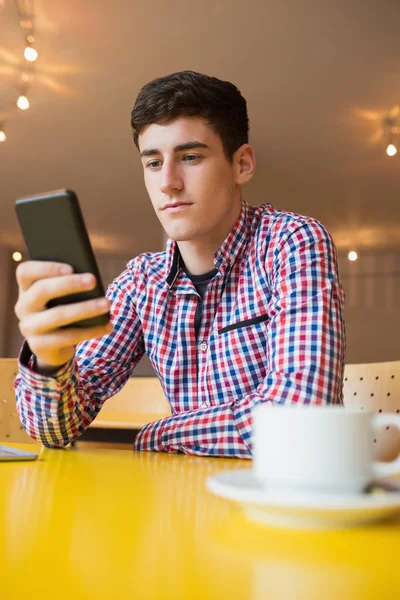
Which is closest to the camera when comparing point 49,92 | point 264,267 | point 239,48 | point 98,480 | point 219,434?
point 98,480

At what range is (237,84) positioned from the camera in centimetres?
425

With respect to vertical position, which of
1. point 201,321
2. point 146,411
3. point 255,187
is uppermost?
point 255,187

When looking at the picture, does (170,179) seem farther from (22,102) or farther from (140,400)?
(22,102)

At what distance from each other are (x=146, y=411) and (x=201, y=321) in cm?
175

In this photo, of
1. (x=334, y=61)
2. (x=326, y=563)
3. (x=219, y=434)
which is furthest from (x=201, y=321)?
(x=334, y=61)

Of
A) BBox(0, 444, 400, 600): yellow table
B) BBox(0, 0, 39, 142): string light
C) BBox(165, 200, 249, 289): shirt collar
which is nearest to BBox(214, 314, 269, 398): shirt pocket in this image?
BBox(165, 200, 249, 289): shirt collar

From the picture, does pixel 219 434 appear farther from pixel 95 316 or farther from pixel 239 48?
pixel 239 48

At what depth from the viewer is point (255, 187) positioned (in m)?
6.27

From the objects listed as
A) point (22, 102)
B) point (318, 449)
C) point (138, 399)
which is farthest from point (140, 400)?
point (22, 102)

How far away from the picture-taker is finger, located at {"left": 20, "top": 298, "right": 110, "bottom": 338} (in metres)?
0.63

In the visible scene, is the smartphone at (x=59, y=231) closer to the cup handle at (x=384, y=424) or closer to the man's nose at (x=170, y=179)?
the cup handle at (x=384, y=424)

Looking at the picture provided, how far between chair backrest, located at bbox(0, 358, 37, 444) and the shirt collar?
665mm

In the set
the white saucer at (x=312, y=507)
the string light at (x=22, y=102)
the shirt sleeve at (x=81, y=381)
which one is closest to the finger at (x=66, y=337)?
the shirt sleeve at (x=81, y=381)

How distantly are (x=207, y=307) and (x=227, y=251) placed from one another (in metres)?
0.12
